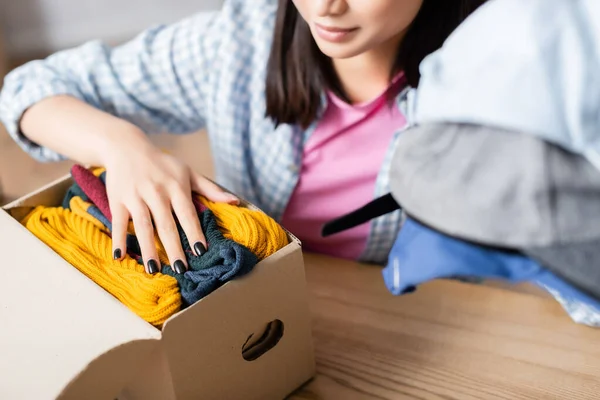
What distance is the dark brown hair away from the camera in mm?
694

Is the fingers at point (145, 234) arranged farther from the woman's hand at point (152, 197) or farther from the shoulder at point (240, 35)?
the shoulder at point (240, 35)

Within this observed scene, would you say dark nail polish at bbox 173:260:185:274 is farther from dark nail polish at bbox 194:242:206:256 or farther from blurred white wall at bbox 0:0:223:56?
blurred white wall at bbox 0:0:223:56

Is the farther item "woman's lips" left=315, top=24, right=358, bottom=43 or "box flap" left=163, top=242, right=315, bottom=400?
"woman's lips" left=315, top=24, right=358, bottom=43

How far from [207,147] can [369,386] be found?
69 cm

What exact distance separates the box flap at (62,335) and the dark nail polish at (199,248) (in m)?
0.07

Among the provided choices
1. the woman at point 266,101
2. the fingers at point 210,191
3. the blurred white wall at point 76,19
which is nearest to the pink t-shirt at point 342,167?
the woman at point 266,101

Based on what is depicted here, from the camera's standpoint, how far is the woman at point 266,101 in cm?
71

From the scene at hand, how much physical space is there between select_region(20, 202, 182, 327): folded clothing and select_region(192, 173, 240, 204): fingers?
92 millimetres

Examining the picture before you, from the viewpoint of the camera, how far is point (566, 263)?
11.7 inches

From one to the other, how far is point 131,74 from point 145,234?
316 mm

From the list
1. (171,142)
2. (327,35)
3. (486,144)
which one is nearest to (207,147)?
(171,142)

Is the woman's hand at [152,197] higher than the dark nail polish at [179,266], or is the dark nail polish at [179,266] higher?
the woman's hand at [152,197]

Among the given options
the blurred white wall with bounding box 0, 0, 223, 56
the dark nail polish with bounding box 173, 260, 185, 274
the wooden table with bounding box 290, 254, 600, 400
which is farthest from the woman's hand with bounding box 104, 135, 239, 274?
the blurred white wall with bounding box 0, 0, 223, 56

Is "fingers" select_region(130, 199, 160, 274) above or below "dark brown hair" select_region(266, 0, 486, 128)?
below
